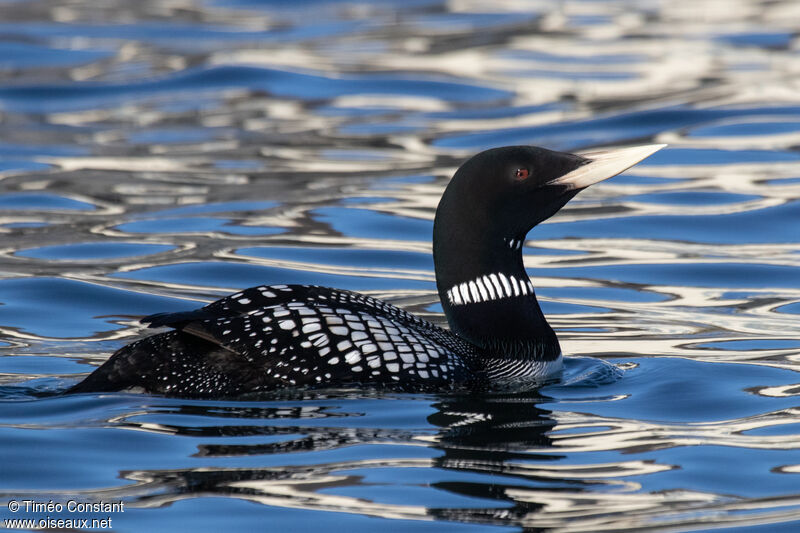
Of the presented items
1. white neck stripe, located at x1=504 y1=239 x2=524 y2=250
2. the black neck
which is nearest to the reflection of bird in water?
the black neck

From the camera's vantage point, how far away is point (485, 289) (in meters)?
5.20

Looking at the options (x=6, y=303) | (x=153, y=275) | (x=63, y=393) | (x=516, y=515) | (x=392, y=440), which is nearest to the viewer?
(x=516, y=515)

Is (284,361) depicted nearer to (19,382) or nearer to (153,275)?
(19,382)

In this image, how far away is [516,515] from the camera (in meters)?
3.76

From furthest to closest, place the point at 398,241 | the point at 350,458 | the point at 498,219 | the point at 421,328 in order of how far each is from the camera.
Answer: the point at 398,241 < the point at 498,219 < the point at 421,328 < the point at 350,458

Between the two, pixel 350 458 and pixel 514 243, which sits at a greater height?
pixel 514 243

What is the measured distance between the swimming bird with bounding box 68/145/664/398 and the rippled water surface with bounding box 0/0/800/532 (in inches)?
3.5

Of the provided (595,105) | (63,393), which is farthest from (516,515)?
(595,105)

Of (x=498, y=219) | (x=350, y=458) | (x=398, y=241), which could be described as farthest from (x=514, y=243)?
(x=398, y=241)

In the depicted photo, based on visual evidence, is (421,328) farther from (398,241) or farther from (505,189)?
(398,241)

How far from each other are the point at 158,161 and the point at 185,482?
7.07 metres

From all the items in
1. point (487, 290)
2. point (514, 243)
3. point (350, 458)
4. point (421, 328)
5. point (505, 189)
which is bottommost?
point (350, 458)

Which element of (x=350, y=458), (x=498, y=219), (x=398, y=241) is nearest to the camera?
(x=350, y=458)

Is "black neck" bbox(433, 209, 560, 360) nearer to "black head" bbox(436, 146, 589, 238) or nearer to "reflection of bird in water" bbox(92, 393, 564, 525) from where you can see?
"black head" bbox(436, 146, 589, 238)
